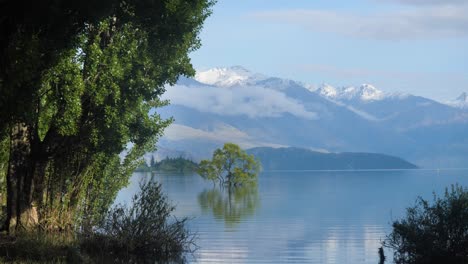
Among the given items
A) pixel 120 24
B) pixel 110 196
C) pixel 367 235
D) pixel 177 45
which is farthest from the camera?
pixel 367 235

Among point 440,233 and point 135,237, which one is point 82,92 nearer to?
point 135,237

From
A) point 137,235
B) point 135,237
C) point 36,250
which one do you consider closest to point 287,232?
point 137,235

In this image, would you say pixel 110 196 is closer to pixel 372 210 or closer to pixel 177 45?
pixel 177 45

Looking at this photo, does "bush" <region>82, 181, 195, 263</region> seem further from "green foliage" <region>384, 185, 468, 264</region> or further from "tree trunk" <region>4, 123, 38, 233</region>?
"green foliage" <region>384, 185, 468, 264</region>

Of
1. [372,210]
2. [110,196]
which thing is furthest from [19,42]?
[372,210]

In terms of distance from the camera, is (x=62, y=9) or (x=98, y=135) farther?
(x=98, y=135)

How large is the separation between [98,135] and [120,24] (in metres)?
5.77

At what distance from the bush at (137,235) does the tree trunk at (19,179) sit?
4.18 m

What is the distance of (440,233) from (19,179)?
2043 cm

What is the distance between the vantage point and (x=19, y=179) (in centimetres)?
3484

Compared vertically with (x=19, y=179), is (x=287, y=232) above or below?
below

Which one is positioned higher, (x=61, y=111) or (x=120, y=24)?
(x=120, y=24)

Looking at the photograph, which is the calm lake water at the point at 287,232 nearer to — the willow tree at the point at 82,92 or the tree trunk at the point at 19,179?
the willow tree at the point at 82,92

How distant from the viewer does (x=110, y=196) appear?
53719mm
